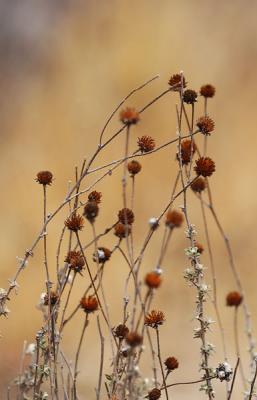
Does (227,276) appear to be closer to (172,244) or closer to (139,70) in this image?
(172,244)

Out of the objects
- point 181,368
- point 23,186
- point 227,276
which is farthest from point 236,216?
point 23,186

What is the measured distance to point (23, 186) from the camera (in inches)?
235

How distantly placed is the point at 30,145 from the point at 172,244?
1371 mm

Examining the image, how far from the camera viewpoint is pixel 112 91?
600 cm

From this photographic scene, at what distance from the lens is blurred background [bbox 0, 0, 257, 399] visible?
5.89 m

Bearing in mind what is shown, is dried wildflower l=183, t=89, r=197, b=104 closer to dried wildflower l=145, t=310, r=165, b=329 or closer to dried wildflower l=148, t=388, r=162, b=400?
dried wildflower l=145, t=310, r=165, b=329

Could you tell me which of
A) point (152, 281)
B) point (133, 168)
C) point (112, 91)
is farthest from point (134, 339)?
point (112, 91)

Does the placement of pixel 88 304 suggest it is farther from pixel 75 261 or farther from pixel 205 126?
pixel 205 126

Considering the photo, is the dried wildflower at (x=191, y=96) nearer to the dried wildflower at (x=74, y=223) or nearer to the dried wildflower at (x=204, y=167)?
the dried wildflower at (x=204, y=167)

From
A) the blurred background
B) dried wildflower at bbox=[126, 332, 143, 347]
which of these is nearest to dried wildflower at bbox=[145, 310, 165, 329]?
dried wildflower at bbox=[126, 332, 143, 347]

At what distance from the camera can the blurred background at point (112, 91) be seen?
19.3 ft

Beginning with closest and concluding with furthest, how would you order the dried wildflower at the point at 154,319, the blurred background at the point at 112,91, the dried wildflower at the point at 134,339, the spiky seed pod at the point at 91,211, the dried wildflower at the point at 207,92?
the dried wildflower at the point at 134,339
the spiky seed pod at the point at 91,211
the dried wildflower at the point at 154,319
the dried wildflower at the point at 207,92
the blurred background at the point at 112,91

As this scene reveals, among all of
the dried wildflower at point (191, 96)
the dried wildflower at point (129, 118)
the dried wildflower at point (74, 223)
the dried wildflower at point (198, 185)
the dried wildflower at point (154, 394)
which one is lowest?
the dried wildflower at point (154, 394)

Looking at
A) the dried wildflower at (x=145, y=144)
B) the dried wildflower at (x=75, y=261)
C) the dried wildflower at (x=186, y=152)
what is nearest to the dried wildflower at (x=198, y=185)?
the dried wildflower at (x=186, y=152)
